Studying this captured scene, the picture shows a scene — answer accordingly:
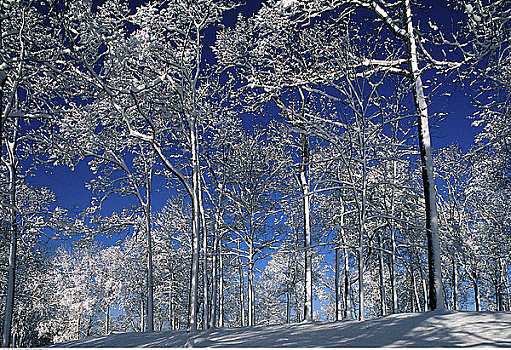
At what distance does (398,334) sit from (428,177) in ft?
13.2


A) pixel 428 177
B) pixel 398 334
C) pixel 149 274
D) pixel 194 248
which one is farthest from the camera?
pixel 149 274

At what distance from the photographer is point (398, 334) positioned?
621cm

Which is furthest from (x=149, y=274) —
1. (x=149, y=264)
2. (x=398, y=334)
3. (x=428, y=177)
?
(x=398, y=334)

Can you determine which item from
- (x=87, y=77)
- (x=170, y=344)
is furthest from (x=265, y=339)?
(x=87, y=77)

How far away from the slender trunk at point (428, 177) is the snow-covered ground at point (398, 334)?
1324mm

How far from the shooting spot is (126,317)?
37000mm

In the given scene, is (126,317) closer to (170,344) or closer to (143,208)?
(143,208)

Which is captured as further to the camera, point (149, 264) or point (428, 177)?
point (149, 264)

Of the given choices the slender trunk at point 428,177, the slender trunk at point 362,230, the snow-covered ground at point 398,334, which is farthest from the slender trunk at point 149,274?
the slender trunk at point 428,177

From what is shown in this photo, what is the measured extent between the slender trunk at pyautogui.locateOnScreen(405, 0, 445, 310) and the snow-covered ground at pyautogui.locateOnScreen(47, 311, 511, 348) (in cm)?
132

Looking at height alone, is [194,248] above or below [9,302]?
above

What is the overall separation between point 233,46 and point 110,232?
31.2ft

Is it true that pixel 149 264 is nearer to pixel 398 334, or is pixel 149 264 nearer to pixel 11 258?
pixel 11 258

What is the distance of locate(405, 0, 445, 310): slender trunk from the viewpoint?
8277 millimetres
